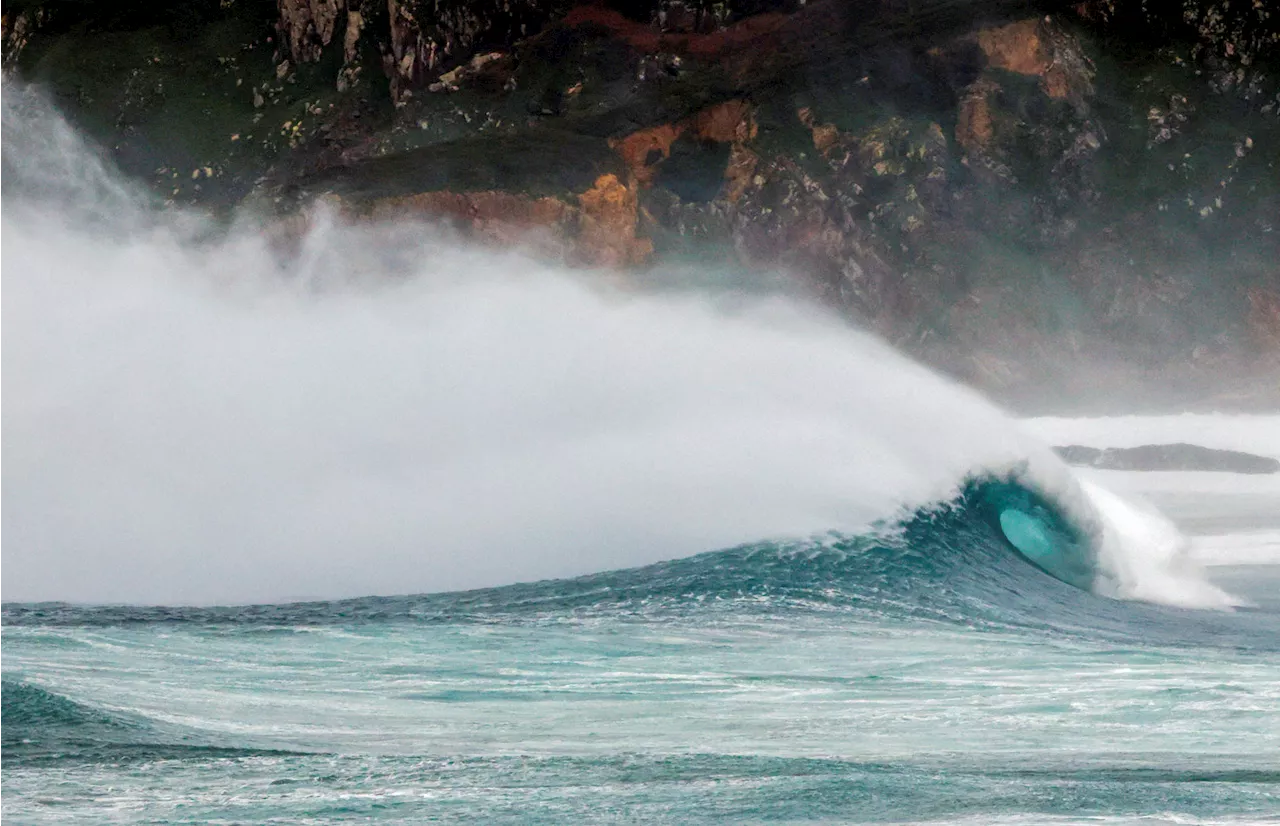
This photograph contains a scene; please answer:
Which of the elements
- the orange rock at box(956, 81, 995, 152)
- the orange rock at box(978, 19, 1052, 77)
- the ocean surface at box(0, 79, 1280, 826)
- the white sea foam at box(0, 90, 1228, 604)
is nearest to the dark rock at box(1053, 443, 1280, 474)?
the ocean surface at box(0, 79, 1280, 826)

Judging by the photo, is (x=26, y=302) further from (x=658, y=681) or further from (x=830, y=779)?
(x=830, y=779)

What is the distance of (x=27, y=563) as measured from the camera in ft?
42.7

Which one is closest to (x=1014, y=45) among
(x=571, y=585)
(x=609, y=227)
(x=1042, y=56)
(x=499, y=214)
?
(x=1042, y=56)

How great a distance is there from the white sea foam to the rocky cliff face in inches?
585

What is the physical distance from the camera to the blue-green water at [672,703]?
→ 5.98 m

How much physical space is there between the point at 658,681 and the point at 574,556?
4.25 m

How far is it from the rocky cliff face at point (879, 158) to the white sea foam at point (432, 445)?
1485cm

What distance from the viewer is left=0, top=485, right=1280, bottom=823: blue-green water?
5977 millimetres

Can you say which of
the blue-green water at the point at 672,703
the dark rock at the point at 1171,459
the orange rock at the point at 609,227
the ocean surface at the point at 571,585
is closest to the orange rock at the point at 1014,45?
the orange rock at the point at 609,227

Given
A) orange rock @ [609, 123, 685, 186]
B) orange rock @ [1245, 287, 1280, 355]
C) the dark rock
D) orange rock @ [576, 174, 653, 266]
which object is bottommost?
the dark rock

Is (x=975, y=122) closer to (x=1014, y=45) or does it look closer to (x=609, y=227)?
(x=1014, y=45)

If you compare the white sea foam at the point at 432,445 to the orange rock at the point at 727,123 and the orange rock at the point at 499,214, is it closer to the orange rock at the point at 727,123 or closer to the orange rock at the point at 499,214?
the orange rock at the point at 499,214

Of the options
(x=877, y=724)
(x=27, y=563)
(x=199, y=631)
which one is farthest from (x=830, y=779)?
(x=27, y=563)

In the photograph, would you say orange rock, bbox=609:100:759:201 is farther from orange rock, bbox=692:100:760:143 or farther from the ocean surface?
the ocean surface
